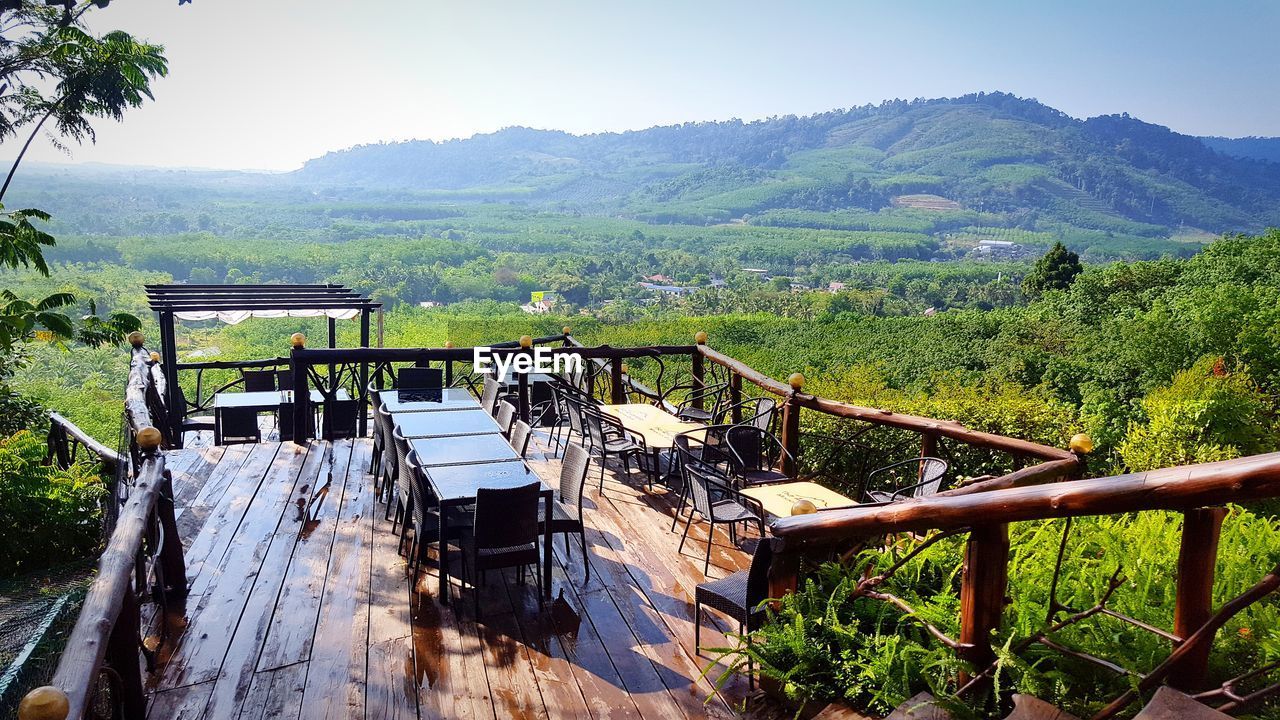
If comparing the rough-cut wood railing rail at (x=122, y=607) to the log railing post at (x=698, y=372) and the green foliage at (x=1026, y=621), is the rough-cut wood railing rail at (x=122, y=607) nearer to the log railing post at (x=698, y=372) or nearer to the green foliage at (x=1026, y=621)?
the green foliage at (x=1026, y=621)

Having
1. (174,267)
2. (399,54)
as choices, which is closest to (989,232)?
(399,54)

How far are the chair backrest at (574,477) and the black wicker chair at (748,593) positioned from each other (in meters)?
1.17

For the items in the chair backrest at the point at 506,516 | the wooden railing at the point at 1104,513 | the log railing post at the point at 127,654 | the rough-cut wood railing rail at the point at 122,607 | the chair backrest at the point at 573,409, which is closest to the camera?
the wooden railing at the point at 1104,513

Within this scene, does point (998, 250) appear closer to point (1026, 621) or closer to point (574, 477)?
point (574, 477)

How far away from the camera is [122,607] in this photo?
7.37 ft

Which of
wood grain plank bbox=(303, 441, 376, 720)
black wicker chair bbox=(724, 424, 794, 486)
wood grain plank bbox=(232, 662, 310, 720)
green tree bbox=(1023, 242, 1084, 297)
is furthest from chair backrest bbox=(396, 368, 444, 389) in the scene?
green tree bbox=(1023, 242, 1084, 297)

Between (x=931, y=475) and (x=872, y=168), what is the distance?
118151mm

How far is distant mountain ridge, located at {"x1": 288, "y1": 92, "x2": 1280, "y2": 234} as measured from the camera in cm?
9156

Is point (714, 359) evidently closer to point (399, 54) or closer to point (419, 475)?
point (419, 475)

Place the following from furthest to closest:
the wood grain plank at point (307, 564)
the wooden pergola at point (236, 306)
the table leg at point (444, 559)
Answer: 1. the wooden pergola at point (236, 306)
2. the table leg at point (444, 559)
3. the wood grain plank at point (307, 564)

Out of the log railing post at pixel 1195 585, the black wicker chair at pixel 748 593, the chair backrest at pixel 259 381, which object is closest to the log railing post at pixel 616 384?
the chair backrest at pixel 259 381

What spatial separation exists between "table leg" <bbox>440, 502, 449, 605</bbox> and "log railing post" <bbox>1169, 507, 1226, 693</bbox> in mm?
2953

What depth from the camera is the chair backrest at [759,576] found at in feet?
8.93

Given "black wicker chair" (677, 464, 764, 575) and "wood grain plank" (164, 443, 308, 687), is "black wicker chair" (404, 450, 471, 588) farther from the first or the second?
"black wicker chair" (677, 464, 764, 575)
